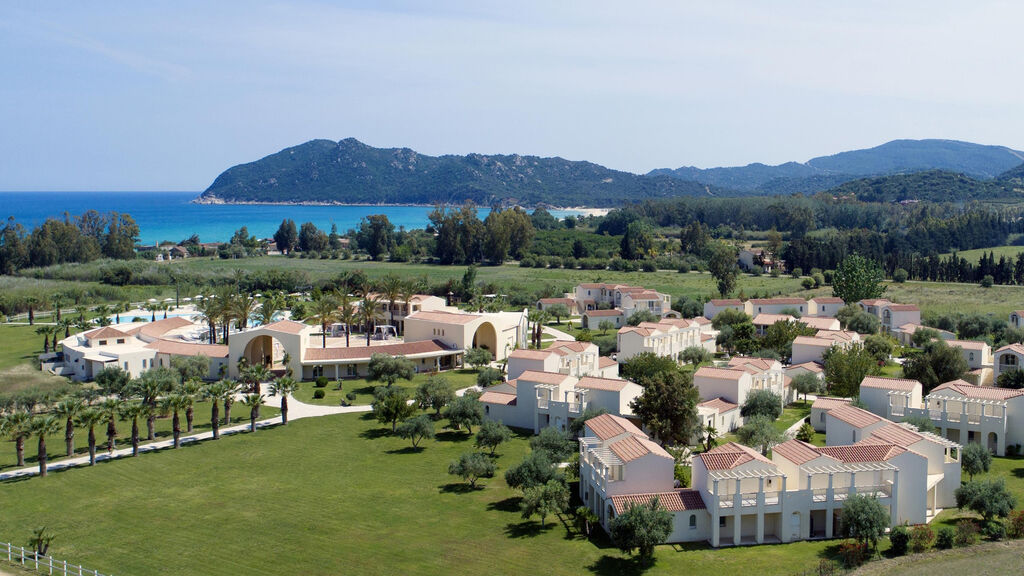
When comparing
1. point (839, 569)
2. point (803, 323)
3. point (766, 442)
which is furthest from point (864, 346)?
point (839, 569)

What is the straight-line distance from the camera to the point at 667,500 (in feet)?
92.0

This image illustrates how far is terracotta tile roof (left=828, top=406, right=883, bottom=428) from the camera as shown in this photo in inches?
1328

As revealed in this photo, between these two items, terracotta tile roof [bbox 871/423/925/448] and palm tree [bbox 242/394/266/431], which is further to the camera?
palm tree [bbox 242/394/266/431]

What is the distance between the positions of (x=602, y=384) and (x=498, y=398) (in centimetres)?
644

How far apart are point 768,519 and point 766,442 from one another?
698 cm

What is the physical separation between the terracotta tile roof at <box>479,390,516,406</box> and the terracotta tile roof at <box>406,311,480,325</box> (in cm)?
1465

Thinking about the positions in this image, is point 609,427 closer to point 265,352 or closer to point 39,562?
point 39,562

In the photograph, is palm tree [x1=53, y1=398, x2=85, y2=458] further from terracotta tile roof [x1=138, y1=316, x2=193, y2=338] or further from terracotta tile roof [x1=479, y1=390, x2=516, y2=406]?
terracotta tile roof [x1=138, y1=316, x2=193, y2=338]

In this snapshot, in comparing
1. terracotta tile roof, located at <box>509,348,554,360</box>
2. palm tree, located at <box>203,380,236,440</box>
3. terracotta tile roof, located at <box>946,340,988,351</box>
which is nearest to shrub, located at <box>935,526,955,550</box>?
terracotta tile roof, located at <box>509,348,554,360</box>

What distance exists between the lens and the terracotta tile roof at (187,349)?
53.8 meters

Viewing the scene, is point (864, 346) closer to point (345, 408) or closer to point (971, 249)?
point (345, 408)

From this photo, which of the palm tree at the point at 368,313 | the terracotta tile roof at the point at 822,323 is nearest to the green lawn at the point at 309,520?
the palm tree at the point at 368,313

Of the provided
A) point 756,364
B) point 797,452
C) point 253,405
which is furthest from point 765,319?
point 253,405

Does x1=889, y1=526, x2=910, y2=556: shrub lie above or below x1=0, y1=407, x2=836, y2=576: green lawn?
above
